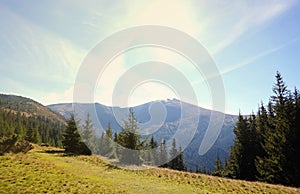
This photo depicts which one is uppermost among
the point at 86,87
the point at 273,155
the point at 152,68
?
the point at 152,68

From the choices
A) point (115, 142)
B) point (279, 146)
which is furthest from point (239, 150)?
point (115, 142)

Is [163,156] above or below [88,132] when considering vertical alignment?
below

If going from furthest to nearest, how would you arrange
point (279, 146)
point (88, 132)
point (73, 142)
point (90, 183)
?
point (88, 132)
point (73, 142)
point (279, 146)
point (90, 183)

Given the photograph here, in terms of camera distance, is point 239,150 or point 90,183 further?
point 239,150

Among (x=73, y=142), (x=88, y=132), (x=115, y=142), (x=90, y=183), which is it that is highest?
(x=88, y=132)

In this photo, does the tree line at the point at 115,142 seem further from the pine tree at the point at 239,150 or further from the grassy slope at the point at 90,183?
the pine tree at the point at 239,150

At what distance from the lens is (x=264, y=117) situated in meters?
51.3

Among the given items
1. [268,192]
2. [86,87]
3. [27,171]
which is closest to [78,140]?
[86,87]

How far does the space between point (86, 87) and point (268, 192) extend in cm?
2129

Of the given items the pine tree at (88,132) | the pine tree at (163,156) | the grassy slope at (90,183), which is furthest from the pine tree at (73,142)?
the pine tree at (163,156)

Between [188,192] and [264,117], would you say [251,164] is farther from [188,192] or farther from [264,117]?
[188,192]

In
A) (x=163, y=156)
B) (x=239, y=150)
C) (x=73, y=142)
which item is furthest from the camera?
(x=163, y=156)

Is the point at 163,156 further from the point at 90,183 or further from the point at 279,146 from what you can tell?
the point at 90,183

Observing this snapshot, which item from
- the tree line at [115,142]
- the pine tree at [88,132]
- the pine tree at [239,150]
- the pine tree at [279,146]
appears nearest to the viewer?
the pine tree at [279,146]
